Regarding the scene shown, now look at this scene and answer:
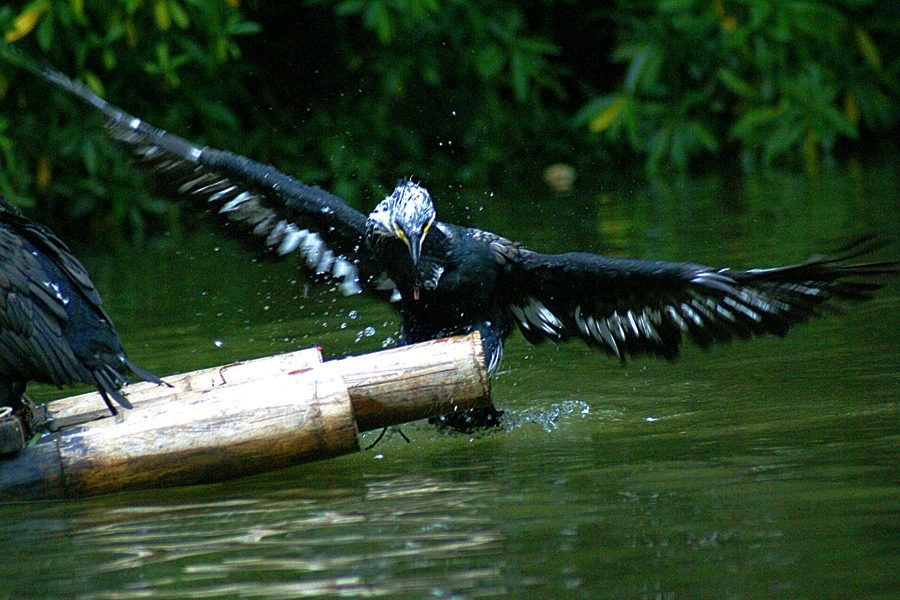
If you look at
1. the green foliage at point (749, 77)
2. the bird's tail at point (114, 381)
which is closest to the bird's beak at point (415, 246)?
the bird's tail at point (114, 381)

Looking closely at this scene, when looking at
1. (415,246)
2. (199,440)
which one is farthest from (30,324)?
(415,246)

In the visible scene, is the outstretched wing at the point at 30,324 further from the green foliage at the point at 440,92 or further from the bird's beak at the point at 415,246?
the green foliage at the point at 440,92

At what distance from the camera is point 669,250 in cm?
716

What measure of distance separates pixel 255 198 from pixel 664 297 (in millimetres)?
1676

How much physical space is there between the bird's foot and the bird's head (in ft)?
1.82

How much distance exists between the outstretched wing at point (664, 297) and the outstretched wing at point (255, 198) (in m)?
0.65

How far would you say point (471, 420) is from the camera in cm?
436

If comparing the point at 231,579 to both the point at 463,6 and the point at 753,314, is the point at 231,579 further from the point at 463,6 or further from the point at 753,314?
the point at 463,6

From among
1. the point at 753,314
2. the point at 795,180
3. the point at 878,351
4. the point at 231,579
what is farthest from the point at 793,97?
the point at 231,579

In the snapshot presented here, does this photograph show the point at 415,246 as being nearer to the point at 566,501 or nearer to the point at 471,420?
the point at 471,420

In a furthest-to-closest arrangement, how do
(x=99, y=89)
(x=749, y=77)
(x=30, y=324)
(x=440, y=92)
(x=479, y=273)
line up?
(x=440, y=92) → (x=749, y=77) → (x=99, y=89) → (x=479, y=273) → (x=30, y=324)

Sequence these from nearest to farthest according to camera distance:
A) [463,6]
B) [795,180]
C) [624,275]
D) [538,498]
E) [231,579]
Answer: [231,579] < [538,498] < [624,275] < [795,180] < [463,6]

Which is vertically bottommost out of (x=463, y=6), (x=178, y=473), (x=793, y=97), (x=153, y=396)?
(x=178, y=473)

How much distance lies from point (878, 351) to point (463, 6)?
7.79 m
